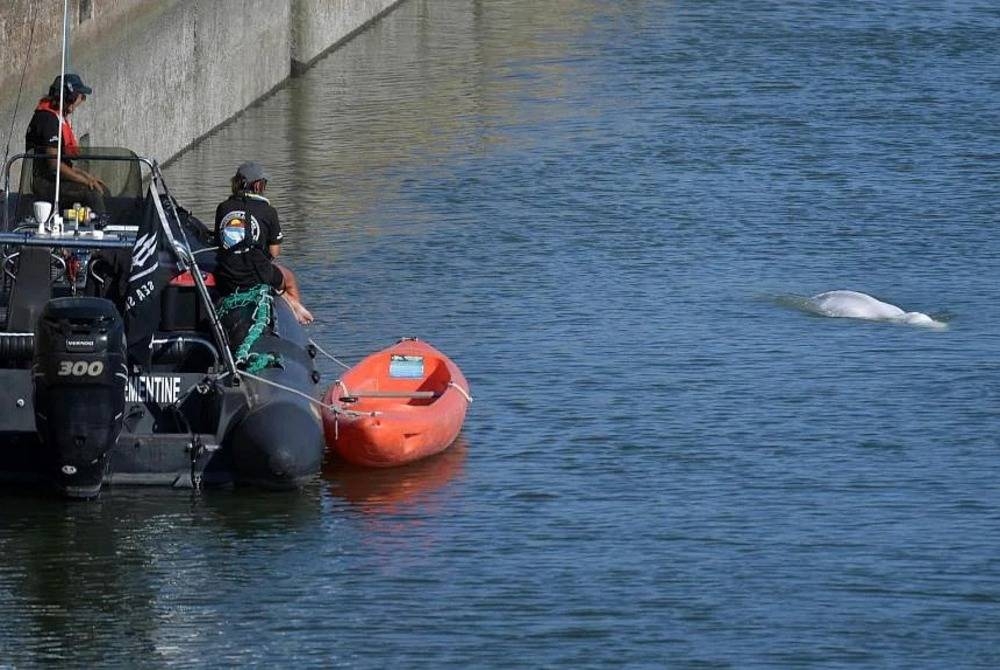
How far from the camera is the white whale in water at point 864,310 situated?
19.7 meters

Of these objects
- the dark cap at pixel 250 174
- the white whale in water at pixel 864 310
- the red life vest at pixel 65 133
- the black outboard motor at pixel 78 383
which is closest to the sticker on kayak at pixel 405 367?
the dark cap at pixel 250 174

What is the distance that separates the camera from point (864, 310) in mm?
19828

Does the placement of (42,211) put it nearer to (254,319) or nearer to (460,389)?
(254,319)

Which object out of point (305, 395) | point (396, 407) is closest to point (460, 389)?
point (396, 407)

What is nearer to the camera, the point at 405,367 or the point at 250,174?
the point at 250,174

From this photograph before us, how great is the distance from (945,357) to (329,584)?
712 centimetres

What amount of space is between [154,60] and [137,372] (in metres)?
12.5

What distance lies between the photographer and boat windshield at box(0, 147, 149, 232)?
16922 millimetres

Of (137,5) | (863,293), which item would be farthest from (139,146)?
(863,293)

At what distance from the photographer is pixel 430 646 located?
12.4 m

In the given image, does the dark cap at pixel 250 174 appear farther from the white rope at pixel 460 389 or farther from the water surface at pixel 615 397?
the water surface at pixel 615 397

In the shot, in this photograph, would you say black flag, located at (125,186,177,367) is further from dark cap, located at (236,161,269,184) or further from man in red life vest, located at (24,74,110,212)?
man in red life vest, located at (24,74,110,212)

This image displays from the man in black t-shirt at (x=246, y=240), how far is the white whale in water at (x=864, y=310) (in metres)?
6.13

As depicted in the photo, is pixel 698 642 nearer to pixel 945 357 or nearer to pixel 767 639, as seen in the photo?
pixel 767 639
